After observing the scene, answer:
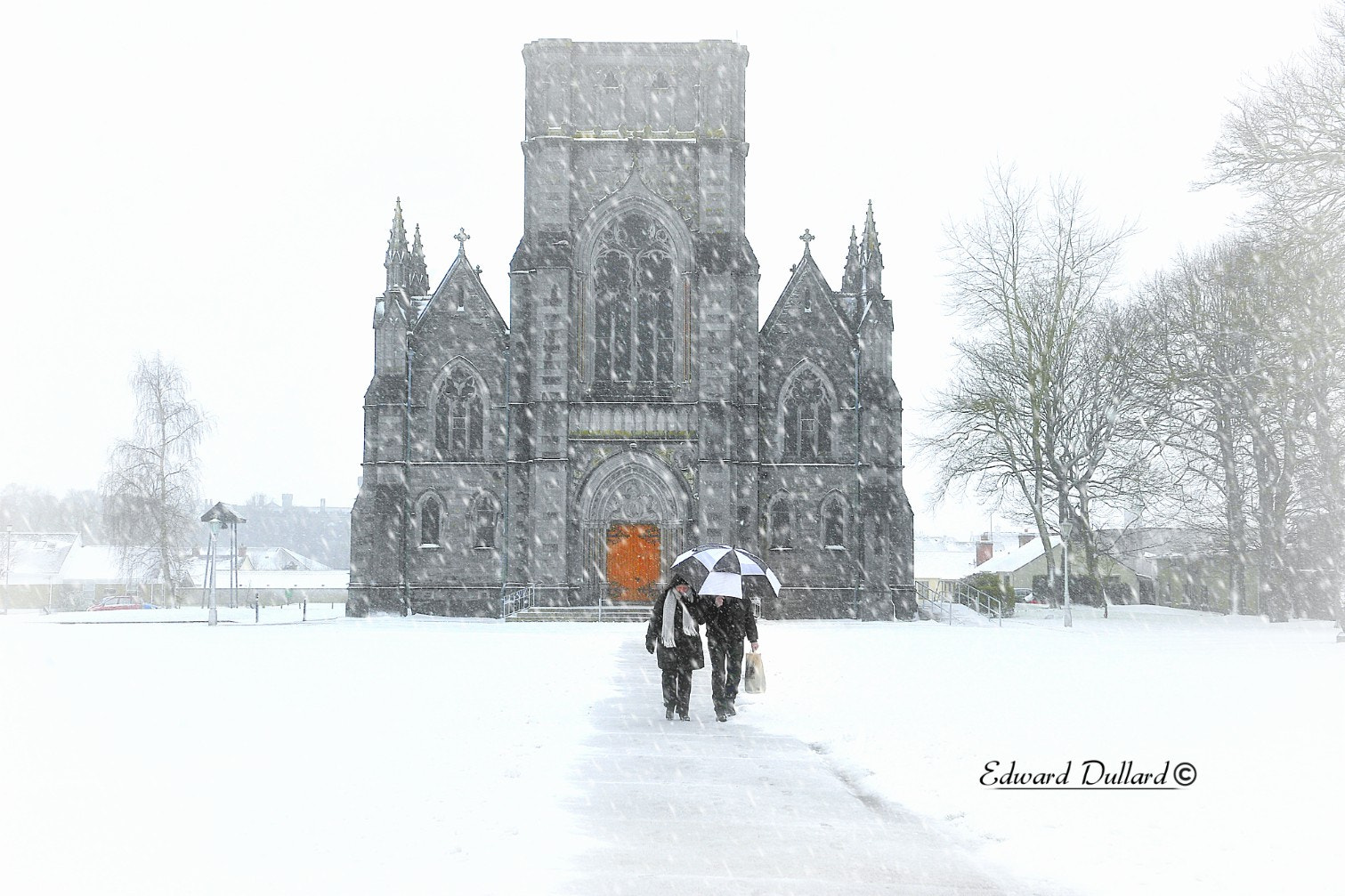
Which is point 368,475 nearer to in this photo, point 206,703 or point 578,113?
point 578,113

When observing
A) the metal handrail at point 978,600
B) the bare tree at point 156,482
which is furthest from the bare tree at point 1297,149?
the bare tree at point 156,482

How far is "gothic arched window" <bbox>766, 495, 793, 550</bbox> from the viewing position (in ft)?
127

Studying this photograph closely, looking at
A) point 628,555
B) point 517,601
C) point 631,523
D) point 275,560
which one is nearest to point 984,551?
point 628,555

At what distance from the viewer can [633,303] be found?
124 feet

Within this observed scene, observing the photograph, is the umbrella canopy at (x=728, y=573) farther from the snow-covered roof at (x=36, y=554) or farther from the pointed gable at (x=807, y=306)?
the snow-covered roof at (x=36, y=554)

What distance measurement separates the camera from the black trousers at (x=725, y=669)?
532 inches

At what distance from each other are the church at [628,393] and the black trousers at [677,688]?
22848mm

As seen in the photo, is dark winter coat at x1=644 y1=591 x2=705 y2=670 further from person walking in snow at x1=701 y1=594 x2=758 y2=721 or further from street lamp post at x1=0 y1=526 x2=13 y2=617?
street lamp post at x1=0 y1=526 x2=13 y2=617

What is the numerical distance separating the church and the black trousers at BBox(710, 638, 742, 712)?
22552 millimetres

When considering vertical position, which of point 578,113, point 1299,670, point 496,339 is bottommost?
point 1299,670

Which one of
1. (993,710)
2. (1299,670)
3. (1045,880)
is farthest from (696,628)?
(1299,670)

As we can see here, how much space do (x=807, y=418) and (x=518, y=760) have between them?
2948cm

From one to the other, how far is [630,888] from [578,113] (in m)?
34.6

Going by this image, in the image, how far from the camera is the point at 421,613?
126 feet
